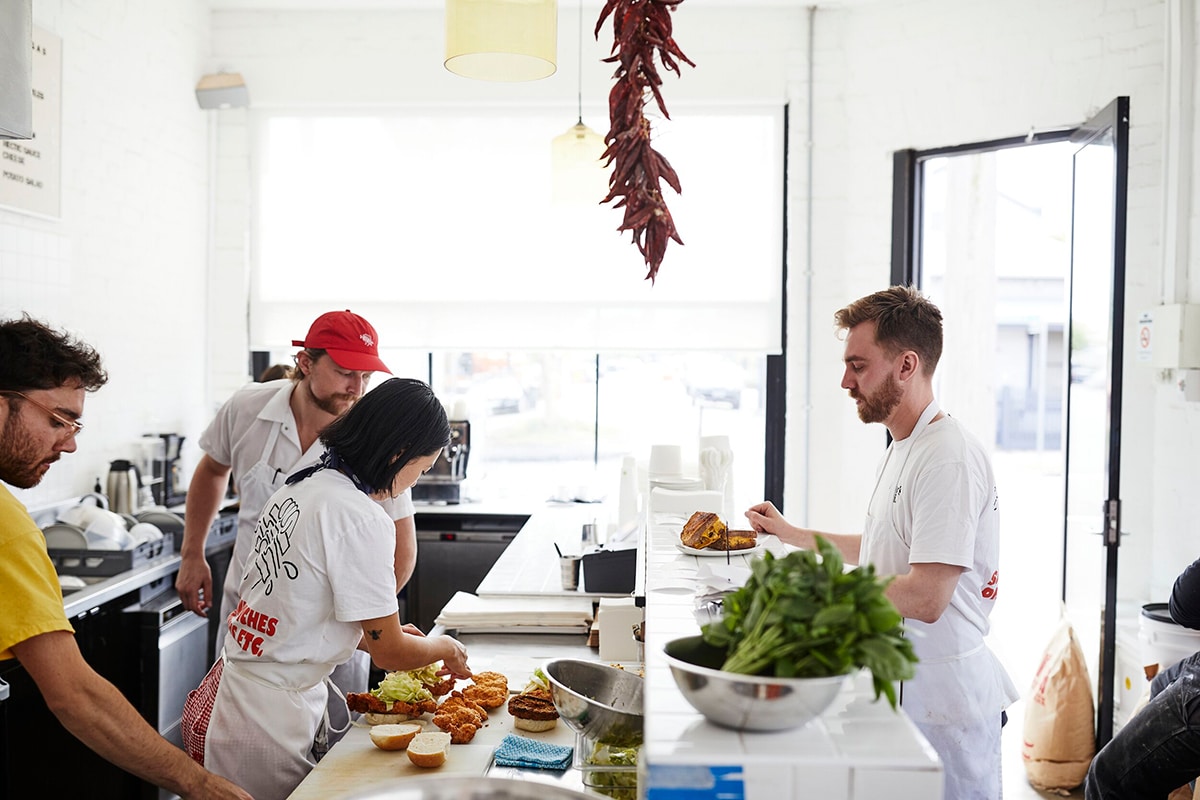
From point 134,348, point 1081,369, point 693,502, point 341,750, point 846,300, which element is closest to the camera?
point 341,750

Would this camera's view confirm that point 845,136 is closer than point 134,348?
No

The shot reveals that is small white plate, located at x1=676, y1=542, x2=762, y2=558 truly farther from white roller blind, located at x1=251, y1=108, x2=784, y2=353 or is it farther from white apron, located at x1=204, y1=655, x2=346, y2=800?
white roller blind, located at x1=251, y1=108, x2=784, y2=353

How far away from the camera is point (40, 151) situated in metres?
4.04

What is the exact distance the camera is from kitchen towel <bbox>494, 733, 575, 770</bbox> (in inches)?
80.5

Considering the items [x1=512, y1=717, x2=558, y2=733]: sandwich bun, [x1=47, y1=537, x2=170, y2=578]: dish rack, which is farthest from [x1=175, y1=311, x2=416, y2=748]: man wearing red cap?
[x1=512, y1=717, x2=558, y2=733]: sandwich bun

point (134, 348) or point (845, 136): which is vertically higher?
point (845, 136)

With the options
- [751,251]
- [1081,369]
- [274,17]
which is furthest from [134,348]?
[1081,369]

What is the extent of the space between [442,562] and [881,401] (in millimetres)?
3307

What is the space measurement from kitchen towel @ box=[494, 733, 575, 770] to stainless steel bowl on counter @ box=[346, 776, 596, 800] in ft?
2.16

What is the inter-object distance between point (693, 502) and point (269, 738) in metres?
1.31

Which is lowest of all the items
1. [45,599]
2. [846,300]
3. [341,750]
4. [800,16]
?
[341,750]

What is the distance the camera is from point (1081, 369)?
440cm

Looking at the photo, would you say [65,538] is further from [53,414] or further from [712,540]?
[712,540]

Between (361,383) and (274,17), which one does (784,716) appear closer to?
(361,383)
